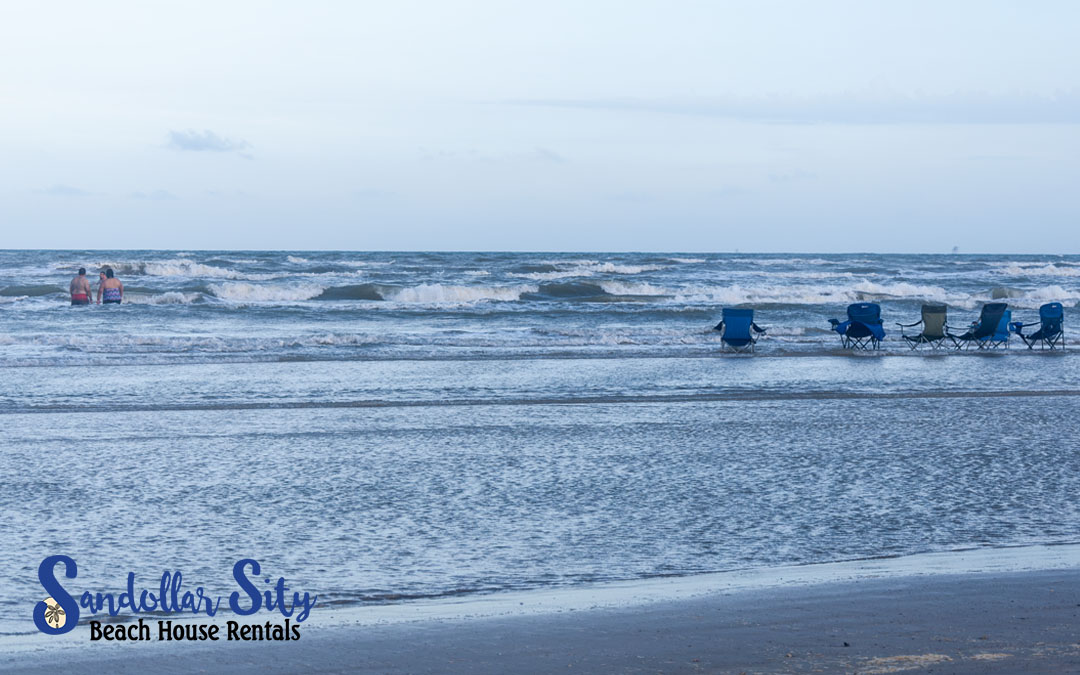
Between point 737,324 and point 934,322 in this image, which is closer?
point 737,324

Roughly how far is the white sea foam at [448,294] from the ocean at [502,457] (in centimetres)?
1512

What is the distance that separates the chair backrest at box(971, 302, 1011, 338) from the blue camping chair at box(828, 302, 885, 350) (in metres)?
1.83

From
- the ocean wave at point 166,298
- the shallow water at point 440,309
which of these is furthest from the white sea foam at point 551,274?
the ocean wave at point 166,298

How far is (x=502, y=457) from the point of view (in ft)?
30.1

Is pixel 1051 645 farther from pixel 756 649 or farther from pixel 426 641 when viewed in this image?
pixel 426 641

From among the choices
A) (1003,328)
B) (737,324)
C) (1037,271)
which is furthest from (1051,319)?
(1037,271)

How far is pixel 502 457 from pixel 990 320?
1460 cm

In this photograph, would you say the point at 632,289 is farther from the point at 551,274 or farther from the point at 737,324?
the point at 737,324

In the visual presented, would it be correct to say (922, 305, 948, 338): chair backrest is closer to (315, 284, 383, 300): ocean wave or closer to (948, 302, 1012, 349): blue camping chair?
(948, 302, 1012, 349): blue camping chair

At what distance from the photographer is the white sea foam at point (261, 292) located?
39.3m

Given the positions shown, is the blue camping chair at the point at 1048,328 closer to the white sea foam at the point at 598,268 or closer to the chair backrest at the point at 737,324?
the chair backrest at the point at 737,324

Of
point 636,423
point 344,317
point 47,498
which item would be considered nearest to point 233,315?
point 344,317

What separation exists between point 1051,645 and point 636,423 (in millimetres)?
7161

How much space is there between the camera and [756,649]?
4.29 m
